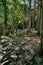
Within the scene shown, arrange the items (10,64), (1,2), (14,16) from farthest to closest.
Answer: (14,16), (1,2), (10,64)

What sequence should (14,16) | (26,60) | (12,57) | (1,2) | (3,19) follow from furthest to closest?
(14,16) → (3,19) → (1,2) → (12,57) → (26,60)

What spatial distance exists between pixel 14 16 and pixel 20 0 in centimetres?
341

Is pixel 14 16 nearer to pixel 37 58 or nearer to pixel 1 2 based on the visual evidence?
pixel 1 2

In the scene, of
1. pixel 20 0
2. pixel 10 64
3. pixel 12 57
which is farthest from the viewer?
pixel 20 0

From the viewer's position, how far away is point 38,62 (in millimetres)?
10180

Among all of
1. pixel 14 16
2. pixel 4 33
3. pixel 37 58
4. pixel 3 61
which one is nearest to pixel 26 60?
pixel 37 58

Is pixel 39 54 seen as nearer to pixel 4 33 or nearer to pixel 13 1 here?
pixel 4 33

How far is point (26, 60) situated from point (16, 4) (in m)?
15.3

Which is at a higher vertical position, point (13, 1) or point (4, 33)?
point (13, 1)

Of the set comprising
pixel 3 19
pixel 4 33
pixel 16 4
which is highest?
pixel 16 4

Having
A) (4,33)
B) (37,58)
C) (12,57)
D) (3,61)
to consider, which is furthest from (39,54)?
(4,33)

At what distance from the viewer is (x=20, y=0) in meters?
25.9

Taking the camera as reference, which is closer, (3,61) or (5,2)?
(3,61)

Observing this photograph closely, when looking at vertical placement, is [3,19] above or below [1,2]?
below
